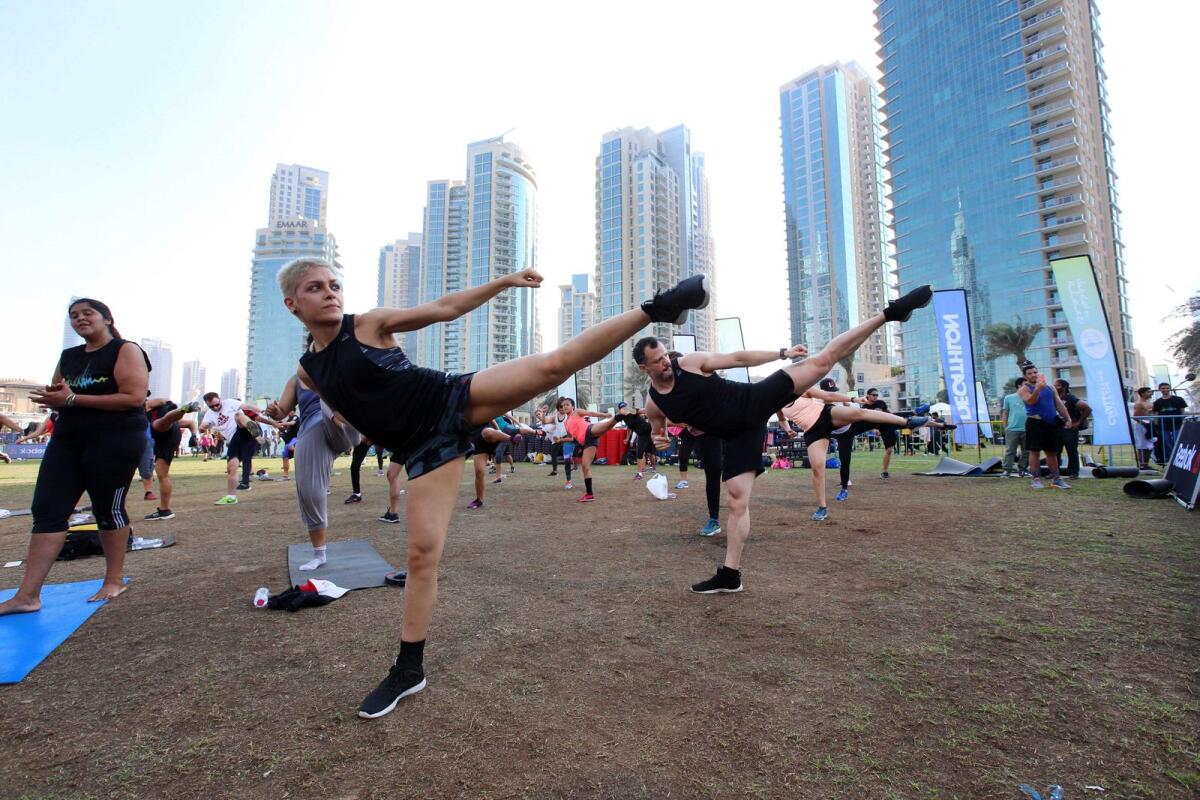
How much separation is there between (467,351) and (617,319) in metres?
111

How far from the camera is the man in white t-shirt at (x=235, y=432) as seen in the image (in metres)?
9.41

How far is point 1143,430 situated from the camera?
1355 cm

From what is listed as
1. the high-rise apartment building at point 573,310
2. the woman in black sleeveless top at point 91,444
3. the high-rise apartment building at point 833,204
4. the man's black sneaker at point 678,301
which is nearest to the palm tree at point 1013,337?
the man's black sneaker at point 678,301

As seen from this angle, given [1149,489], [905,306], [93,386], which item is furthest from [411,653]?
[1149,489]

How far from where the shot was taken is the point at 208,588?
4211mm

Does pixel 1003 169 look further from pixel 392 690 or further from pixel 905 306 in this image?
pixel 392 690

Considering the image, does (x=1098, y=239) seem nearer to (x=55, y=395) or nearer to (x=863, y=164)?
(x=863, y=164)

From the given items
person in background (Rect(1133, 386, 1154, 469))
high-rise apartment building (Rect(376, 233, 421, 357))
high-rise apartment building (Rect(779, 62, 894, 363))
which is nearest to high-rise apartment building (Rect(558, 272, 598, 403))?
high-rise apartment building (Rect(376, 233, 421, 357))

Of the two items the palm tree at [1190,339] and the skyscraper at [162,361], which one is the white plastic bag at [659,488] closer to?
the palm tree at [1190,339]

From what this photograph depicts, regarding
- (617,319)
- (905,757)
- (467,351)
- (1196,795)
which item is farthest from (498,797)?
(467,351)

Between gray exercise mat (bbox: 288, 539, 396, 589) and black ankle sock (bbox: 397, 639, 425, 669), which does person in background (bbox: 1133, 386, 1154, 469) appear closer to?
gray exercise mat (bbox: 288, 539, 396, 589)

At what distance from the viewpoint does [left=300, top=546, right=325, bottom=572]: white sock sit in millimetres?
4613

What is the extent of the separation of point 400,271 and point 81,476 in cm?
15746

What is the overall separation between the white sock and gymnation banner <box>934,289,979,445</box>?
16.8 m
